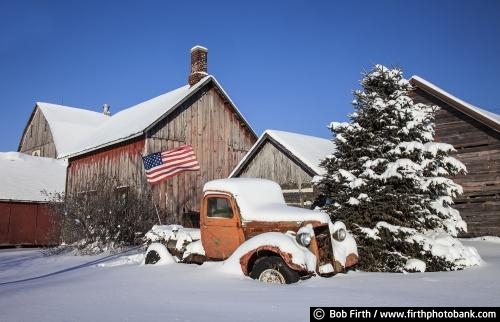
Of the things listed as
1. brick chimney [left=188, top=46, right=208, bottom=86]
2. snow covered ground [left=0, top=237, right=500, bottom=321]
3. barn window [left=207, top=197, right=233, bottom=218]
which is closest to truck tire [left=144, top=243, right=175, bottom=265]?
snow covered ground [left=0, top=237, right=500, bottom=321]

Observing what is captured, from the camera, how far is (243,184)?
348 inches

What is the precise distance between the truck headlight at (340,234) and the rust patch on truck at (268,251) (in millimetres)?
1734

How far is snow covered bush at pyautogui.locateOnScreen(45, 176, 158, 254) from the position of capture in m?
14.8

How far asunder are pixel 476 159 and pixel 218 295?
43.1ft

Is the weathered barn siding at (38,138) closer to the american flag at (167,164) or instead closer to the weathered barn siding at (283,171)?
the american flag at (167,164)

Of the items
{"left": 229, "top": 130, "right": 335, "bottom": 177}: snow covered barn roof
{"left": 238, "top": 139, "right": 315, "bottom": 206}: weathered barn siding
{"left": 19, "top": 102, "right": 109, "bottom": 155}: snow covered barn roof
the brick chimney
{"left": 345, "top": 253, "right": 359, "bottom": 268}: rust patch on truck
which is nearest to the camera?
{"left": 345, "top": 253, "right": 359, "bottom": 268}: rust patch on truck

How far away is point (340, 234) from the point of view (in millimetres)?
8258

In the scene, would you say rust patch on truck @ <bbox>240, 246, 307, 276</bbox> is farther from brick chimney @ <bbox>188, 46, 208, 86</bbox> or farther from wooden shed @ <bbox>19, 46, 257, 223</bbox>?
brick chimney @ <bbox>188, 46, 208, 86</bbox>

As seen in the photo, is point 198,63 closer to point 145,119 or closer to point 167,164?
point 145,119

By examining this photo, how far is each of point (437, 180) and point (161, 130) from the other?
12.7 metres

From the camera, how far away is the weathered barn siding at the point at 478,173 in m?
15.0

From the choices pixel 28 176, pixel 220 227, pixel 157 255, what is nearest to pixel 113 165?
pixel 28 176

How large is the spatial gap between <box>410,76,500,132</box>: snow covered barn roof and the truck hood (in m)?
10.1

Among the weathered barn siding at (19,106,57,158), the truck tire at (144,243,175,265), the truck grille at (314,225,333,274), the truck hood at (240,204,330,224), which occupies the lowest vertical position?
the truck tire at (144,243,175,265)
